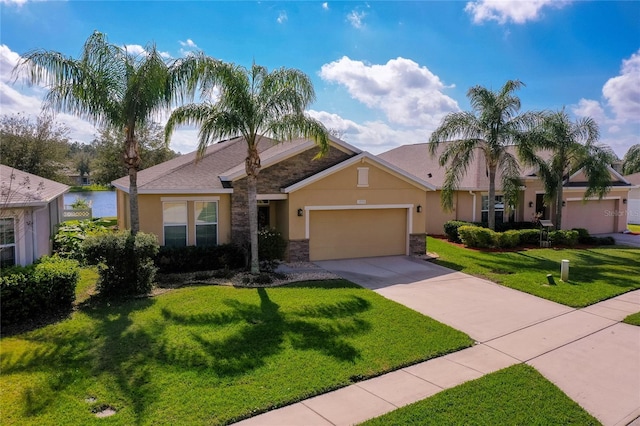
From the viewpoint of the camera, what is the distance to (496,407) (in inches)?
240

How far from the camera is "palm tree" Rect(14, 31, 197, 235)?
1177 centimetres

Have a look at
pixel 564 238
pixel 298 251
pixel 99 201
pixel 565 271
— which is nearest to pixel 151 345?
pixel 298 251

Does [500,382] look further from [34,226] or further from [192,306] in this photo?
[34,226]

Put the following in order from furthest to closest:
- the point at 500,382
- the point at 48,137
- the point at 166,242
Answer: the point at 48,137, the point at 166,242, the point at 500,382

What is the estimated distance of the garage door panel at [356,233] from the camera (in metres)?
16.9

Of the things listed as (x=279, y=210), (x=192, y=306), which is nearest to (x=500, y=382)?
(x=192, y=306)

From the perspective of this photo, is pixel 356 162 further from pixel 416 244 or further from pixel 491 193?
pixel 491 193

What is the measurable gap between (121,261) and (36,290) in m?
2.16

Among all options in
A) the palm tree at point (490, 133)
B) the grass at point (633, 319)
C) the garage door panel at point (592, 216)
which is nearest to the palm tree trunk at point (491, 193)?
the palm tree at point (490, 133)

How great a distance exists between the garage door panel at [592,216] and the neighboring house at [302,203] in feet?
47.2

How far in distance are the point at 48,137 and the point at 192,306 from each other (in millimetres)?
22751

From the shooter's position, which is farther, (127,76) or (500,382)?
(127,76)

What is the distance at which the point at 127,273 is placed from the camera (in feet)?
37.1

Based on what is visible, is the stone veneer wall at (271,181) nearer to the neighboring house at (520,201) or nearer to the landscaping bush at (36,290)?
the landscaping bush at (36,290)
